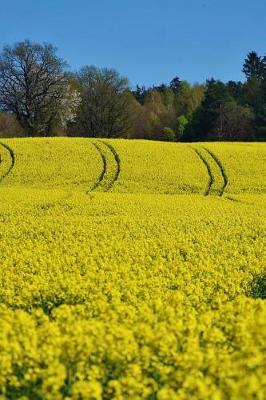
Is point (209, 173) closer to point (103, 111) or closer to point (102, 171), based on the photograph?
point (102, 171)

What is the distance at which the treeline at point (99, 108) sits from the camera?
58625 millimetres

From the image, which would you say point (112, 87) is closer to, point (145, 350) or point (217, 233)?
point (217, 233)

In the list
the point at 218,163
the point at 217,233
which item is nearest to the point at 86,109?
the point at 218,163

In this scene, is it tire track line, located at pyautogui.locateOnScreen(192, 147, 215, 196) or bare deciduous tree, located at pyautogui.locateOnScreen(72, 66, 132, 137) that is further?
bare deciduous tree, located at pyautogui.locateOnScreen(72, 66, 132, 137)

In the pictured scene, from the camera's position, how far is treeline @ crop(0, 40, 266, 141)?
192 feet

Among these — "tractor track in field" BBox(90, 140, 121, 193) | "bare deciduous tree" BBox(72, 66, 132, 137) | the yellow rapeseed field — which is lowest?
the yellow rapeseed field

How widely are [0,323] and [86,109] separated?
210 ft

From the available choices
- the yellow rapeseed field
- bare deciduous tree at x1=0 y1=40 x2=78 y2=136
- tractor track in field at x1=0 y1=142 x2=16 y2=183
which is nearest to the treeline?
bare deciduous tree at x1=0 y1=40 x2=78 y2=136

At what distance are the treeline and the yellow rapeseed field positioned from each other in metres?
32.9

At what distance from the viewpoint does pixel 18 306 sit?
338 inches

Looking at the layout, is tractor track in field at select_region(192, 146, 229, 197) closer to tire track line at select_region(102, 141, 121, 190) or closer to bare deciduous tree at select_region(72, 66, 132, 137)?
tire track line at select_region(102, 141, 121, 190)

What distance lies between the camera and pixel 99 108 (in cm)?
6894

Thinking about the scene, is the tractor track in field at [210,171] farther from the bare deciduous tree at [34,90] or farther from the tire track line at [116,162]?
the bare deciduous tree at [34,90]

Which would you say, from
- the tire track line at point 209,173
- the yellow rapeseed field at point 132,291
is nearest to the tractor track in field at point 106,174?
the yellow rapeseed field at point 132,291
